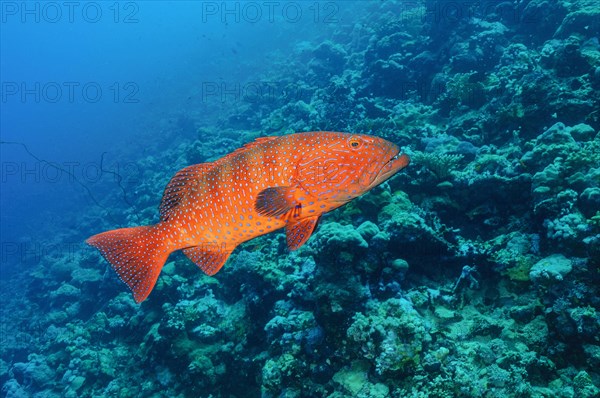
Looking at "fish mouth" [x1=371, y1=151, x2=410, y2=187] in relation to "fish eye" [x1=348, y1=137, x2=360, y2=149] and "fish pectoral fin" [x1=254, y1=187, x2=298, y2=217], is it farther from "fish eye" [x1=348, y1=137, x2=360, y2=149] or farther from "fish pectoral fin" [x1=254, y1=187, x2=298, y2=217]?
"fish pectoral fin" [x1=254, y1=187, x2=298, y2=217]

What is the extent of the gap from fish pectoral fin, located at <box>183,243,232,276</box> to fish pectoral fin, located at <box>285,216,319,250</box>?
834 mm

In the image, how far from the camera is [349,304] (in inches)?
172

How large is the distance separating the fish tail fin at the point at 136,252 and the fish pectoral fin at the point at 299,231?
1544mm

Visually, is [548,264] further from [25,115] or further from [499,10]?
[25,115]

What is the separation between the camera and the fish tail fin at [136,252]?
12.3 feet

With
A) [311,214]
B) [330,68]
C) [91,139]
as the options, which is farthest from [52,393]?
[91,139]

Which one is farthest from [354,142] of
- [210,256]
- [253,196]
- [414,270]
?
[414,270]

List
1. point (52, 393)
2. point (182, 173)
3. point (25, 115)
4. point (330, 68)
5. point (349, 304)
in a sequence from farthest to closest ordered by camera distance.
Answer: point (25, 115), point (330, 68), point (52, 393), point (349, 304), point (182, 173)

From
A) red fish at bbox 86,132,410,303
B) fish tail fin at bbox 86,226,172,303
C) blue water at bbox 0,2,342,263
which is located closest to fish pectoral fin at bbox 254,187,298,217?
red fish at bbox 86,132,410,303

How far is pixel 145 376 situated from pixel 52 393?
4.26m

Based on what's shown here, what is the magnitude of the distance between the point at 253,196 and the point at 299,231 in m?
0.62

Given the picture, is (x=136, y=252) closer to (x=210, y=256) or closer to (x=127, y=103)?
(x=210, y=256)

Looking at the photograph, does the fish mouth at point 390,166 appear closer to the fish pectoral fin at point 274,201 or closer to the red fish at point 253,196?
the red fish at point 253,196

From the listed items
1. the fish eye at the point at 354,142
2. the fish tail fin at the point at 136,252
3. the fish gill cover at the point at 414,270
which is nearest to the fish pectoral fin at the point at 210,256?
the fish tail fin at the point at 136,252
